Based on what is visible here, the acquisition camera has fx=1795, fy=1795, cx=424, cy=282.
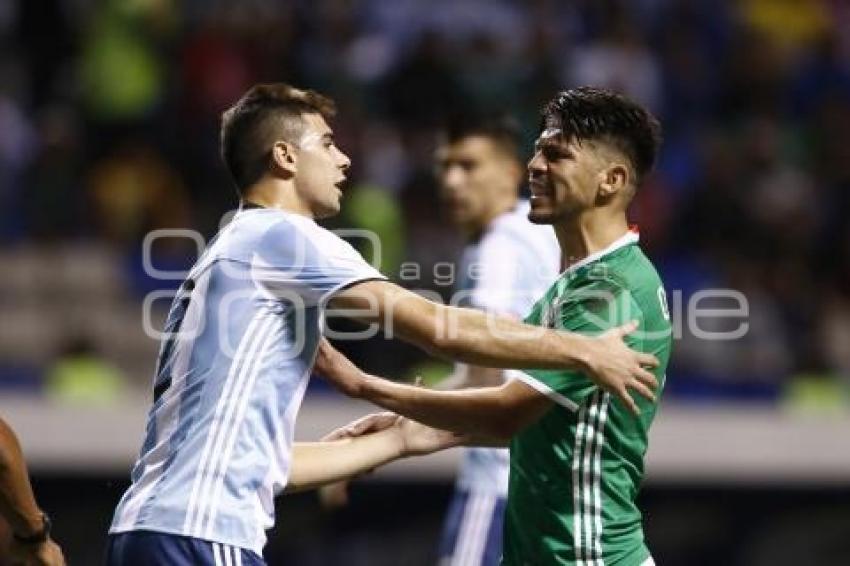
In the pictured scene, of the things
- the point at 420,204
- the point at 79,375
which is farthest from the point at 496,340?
the point at 420,204

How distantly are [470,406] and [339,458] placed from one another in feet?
1.52

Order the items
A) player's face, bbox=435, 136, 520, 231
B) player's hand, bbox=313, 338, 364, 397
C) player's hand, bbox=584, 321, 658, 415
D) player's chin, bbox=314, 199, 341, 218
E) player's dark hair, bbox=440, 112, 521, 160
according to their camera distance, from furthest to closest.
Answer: player's dark hair, bbox=440, 112, 521, 160, player's face, bbox=435, 136, 520, 231, player's hand, bbox=313, 338, 364, 397, player's chin, bbox=314, 199, 341, 218, player's hand, bbox=584, 321, 658, 415

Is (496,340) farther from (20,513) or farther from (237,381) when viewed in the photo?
(20,513)

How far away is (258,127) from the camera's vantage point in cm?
503

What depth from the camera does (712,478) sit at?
33.2 ft

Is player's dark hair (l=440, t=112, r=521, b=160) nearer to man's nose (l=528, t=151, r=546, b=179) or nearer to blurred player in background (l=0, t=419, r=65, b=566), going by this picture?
man's nose (l=528, t=151, r=546, b=179)

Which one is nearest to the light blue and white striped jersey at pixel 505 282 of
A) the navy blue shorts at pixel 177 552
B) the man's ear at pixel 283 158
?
the man's ear at pixel 283 158

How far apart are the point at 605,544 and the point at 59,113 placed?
857cm

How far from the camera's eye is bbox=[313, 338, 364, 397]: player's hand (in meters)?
5.27

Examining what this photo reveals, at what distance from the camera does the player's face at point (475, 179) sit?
765cm

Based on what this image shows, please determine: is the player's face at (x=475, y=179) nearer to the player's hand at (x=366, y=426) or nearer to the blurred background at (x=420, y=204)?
the player's hand at (x=366, y=426)

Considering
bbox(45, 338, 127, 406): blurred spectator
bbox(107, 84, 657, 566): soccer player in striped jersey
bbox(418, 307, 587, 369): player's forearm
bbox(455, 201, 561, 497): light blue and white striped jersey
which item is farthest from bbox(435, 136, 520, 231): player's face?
bbox(45, 338, 127, 406): blurred spectator

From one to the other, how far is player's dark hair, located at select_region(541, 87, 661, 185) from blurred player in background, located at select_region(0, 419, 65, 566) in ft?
5.93

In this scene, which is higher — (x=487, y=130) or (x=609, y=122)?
(x=609, y=122)
